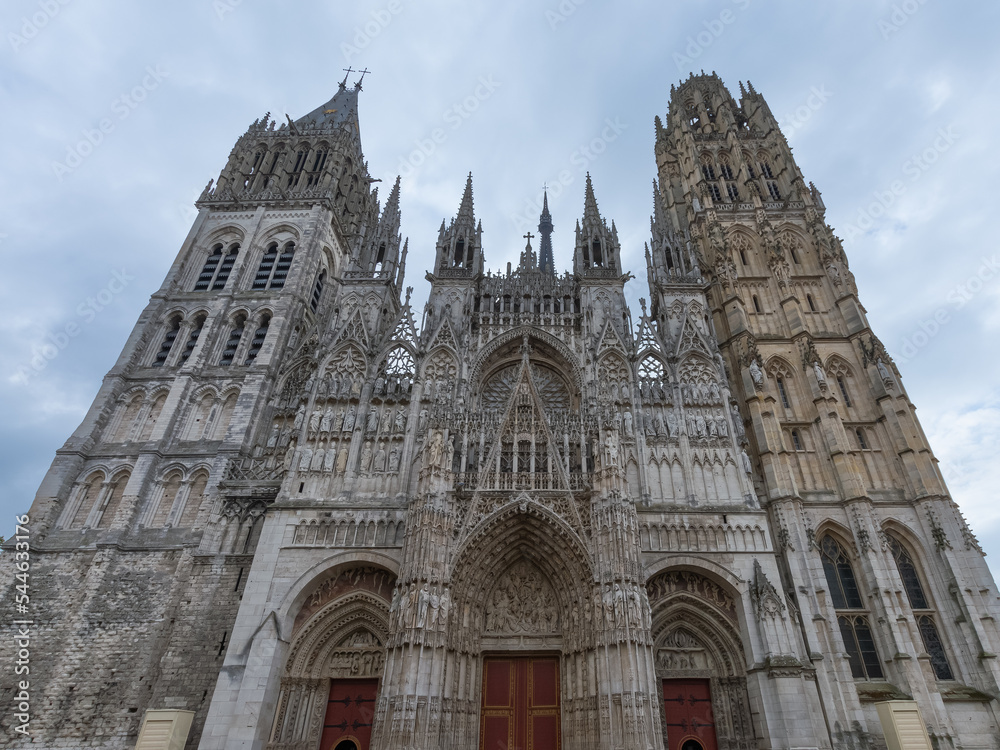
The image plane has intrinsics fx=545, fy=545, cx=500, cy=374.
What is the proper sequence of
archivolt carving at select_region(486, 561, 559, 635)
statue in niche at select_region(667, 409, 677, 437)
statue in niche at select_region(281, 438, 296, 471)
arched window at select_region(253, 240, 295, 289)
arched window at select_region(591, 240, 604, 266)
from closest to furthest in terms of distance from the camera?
archivolt carving at select_region(486, 561, 559, 635)
statue in niche at select_region(281, 438, 296, 471)
statue in niche at select_region(667, 409, 677, 437)
arched window at select_region(591, 240, 604, 266)
arched window at select_region(253, 240, 295, 289)

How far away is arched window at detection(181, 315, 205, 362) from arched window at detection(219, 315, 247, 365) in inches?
56.1

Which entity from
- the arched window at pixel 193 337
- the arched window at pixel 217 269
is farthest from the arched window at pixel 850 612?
the arched window at pixel 217 269

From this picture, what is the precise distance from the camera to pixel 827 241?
28484mm

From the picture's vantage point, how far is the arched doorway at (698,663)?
17.5 metres

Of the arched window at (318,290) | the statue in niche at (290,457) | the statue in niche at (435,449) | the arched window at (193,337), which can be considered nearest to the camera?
the statue in niche at (435,449)

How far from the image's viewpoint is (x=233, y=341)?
27531 mm

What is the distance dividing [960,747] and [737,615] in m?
7.46

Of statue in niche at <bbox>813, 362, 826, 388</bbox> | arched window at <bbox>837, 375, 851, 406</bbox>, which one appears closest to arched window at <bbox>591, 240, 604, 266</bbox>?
statue in niche at <bbox>813, 362, 826, 388</bbox>

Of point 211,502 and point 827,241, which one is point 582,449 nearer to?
point 211,502

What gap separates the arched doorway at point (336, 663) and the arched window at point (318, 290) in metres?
16.7

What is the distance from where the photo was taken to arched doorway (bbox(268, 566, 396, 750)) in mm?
17500

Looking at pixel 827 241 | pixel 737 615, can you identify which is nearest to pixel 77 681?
pixel 737 615

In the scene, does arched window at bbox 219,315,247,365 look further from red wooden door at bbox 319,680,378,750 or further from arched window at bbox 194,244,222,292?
red wooden door at bbox 319,680,378,750

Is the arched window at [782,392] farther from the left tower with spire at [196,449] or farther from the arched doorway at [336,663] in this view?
the arched doorway at [336,663]
